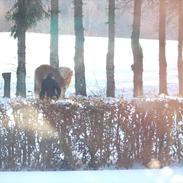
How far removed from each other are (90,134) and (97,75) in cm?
3995

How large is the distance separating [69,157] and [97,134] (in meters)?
0.58

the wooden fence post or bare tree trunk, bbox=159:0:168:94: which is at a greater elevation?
bare tree trunk, bbox=159:0:168:94

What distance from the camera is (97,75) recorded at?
162 ft

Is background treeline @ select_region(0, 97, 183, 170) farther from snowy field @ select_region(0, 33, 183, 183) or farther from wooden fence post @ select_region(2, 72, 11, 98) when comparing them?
wooden fence post @ select_region(2, 72, 11, 98)

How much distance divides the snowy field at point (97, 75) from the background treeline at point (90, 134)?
29 centimetres

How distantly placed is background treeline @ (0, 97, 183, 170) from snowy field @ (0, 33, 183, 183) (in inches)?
11.5

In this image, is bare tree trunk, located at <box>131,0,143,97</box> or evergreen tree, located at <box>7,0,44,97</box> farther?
bare tree trunk, located at <box>131,0,143,97</box>

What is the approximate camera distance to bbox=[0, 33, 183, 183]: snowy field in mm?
8810

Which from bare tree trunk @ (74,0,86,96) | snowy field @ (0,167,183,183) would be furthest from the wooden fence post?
snowy field @ (0,167,183,183)

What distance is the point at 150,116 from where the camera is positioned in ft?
31.4

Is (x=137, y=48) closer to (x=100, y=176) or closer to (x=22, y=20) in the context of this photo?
(x=22, y=20)

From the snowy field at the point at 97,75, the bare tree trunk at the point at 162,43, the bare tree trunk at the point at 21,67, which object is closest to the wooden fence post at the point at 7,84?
the snowy field at the point at 97,75

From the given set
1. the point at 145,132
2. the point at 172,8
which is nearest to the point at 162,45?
the point at 172,8

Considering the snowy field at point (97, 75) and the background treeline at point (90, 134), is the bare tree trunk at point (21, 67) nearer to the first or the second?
the snowy field at point (97, 75)
